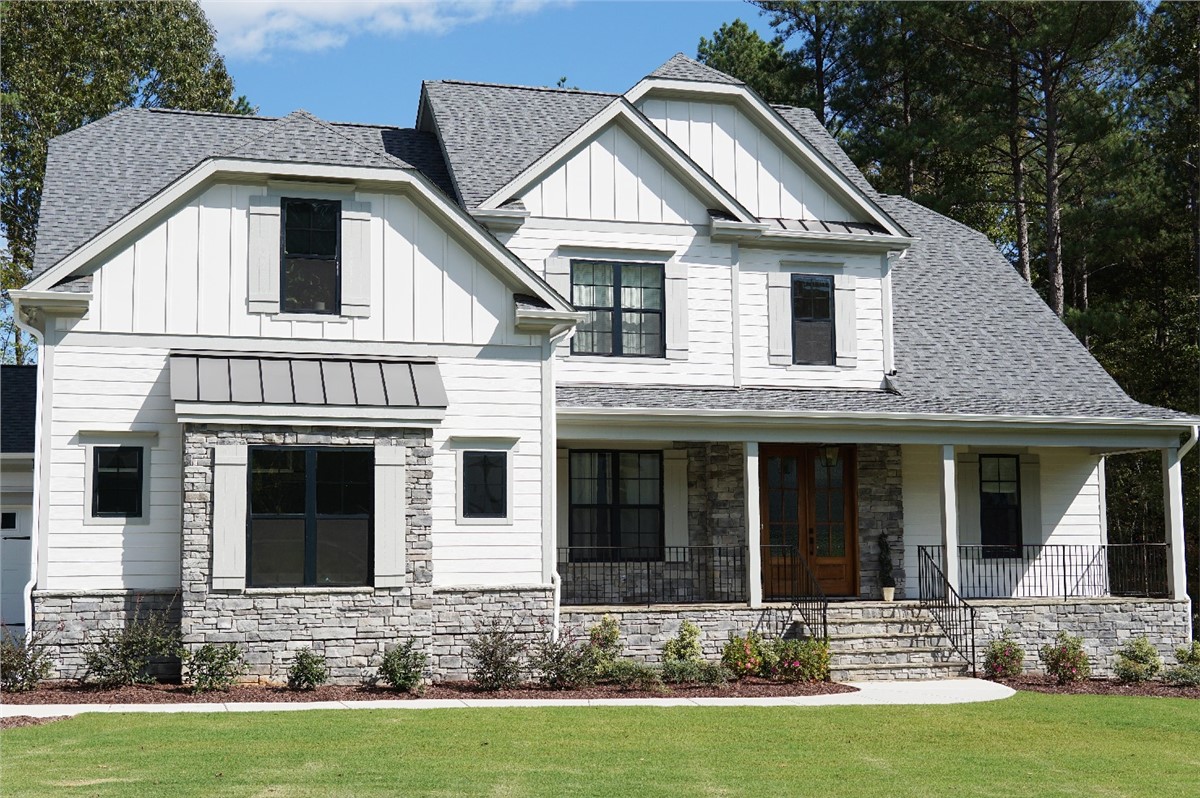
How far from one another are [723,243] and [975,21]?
16.0m

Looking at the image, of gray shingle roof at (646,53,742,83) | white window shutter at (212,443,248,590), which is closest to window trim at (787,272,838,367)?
gray shingle roof at (646,53,742,83)

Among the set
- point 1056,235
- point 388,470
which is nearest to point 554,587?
point 388,470

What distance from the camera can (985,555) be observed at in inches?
842

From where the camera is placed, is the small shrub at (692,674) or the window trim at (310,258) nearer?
the small shrub at (692,674)

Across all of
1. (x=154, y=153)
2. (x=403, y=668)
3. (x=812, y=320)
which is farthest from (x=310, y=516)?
(x=812, y=320)

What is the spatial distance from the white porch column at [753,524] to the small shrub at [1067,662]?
12.7 feet

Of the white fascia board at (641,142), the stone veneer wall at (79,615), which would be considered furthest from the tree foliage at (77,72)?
the stone veneer wall at (79,615)

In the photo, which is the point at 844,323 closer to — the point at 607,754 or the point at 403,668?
the point at 403,668

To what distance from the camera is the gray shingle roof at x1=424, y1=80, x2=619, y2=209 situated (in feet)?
66.1

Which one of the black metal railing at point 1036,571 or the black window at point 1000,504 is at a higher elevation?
the black window at point 1000,504

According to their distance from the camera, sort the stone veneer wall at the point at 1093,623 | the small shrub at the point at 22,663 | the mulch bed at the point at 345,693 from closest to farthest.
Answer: the mulch bed at the point at 345,693 → the small shrub at the point at 22,663 → the stone veneer wall at the point at 1093,623

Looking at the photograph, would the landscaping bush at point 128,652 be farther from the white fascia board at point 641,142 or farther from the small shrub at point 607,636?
the white fascia board at point 641,142

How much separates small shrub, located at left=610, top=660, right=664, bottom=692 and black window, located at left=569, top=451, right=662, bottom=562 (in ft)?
12.6

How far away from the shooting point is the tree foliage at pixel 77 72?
33.0 m
